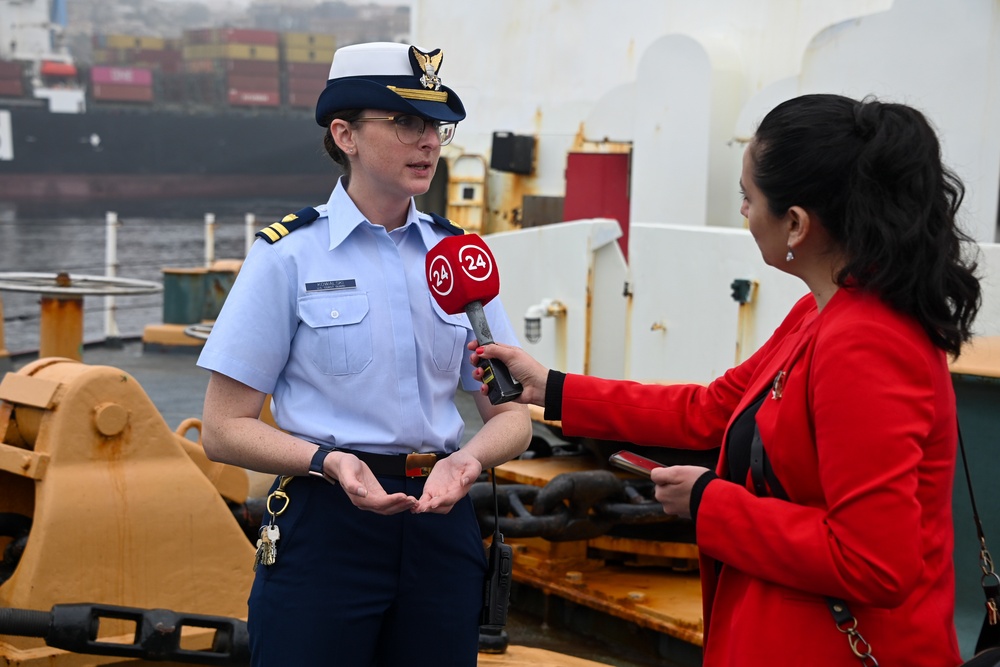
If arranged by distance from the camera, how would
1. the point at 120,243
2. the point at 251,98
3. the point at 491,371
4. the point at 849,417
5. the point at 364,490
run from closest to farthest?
the point at 849,417
the point at 364,490
the point at 491,371
the point at 120,243
the point at 251,98

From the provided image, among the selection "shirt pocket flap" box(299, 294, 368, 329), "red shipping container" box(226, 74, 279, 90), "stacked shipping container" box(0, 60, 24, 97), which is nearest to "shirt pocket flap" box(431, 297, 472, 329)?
"shirt pocket flap" box(299, 294, 368, 329)

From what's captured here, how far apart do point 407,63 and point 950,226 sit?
0.93m

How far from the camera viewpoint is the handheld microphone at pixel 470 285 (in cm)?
192

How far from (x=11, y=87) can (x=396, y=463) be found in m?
55.4

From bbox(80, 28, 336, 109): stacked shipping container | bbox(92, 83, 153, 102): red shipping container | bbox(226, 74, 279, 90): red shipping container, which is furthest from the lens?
bbox(226, 74, 279, 90): red shipping container

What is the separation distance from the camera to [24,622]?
107 inches

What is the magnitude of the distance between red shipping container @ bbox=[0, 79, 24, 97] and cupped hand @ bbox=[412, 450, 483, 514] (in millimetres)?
55035

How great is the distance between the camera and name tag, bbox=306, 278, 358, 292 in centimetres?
198

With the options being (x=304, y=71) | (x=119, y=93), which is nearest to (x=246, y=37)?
(x=304, y=71)

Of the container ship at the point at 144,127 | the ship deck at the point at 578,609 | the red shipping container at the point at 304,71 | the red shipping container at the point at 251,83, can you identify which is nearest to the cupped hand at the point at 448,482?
the ship deck at the point at 578,609

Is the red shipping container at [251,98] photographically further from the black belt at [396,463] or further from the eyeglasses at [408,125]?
the black belt at [396,463]

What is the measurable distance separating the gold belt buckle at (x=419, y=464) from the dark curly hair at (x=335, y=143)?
52 cm

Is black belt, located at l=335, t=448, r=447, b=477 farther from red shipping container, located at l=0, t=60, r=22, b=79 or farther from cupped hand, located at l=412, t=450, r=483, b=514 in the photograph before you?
red shipping container, located at l=0, t=60, r=22, b=79

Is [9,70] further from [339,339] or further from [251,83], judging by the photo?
[339,339]
